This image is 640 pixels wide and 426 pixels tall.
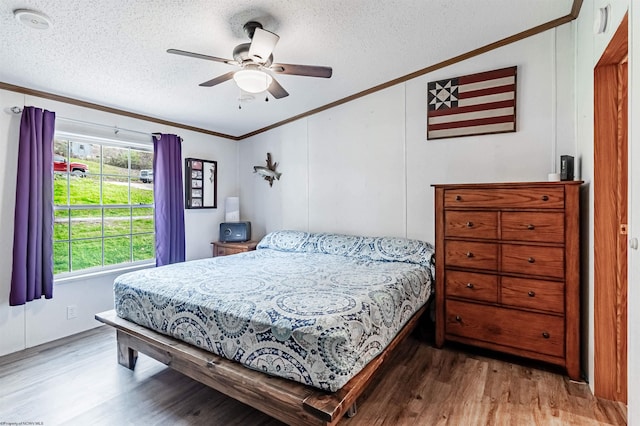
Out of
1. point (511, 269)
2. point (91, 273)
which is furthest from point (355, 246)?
point (91, 273)

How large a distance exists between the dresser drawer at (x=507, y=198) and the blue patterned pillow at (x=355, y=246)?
1.94 feet

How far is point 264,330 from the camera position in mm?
1585

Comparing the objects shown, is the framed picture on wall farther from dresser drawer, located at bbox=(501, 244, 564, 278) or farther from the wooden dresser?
dresser drawer, located at bbox=(501, 244, 564, 278)

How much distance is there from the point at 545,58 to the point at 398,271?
2.19 m

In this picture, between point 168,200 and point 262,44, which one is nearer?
point 262,44

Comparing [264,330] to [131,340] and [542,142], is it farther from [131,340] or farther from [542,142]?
[542,142]

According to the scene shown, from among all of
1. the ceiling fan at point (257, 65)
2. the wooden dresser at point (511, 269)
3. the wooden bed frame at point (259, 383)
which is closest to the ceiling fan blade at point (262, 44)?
the ceiling fan at point (257, 65)

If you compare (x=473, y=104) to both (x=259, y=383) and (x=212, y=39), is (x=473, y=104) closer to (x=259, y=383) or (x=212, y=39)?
(x=212, y=39)

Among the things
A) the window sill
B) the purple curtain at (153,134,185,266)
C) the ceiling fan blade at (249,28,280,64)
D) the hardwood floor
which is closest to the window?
the window sill

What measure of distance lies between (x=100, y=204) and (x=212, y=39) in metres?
2.13

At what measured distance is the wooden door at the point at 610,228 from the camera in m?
1.92

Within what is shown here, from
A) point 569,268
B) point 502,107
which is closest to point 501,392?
point 569,268

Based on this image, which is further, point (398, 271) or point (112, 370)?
point (398, 271)

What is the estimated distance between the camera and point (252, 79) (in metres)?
2.04
